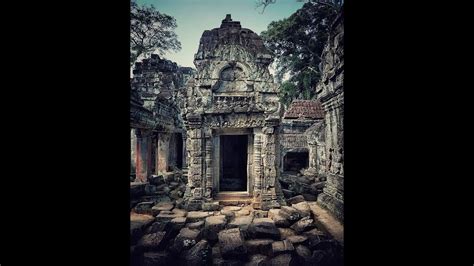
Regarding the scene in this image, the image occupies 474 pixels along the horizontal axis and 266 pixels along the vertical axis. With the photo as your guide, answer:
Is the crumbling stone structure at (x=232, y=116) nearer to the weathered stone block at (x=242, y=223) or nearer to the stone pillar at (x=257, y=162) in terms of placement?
the stone pillar at (x=257, y=162)

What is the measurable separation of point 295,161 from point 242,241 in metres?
13.6

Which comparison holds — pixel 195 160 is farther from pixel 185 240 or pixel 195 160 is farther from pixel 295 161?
pixel 295 161

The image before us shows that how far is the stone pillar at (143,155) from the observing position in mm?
10391

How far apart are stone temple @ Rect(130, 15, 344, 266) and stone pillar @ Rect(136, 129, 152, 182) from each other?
5 cm

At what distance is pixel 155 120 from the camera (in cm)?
1084

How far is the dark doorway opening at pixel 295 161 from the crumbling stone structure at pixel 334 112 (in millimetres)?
12996

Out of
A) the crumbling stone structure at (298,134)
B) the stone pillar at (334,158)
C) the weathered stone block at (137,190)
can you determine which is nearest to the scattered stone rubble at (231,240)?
the stone pillar at (334,158)

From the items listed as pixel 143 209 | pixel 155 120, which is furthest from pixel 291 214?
pixel 155 120

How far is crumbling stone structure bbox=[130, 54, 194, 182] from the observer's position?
10.0 metres

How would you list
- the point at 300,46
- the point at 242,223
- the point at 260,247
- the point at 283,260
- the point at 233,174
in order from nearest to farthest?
1. the point at 283,260
2. the point at 260,247
3. the point at 242,223
4. the point at 233,174
5. the point at 300,46
